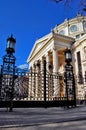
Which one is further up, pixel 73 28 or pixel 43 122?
pixel 73 28

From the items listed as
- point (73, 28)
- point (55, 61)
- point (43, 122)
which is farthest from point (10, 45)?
point (73, 28)

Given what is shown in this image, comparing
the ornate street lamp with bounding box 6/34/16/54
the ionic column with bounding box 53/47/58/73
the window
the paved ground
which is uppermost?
the window

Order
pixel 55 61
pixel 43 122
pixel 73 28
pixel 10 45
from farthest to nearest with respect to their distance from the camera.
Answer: pixel 73 28, pixel 55 61, pixel 10 45, pixel 43 122

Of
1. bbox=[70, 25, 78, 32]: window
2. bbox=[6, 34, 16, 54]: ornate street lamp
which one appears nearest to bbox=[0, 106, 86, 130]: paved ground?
bbox=[6, 34, 16, 54]: ornate street lamp

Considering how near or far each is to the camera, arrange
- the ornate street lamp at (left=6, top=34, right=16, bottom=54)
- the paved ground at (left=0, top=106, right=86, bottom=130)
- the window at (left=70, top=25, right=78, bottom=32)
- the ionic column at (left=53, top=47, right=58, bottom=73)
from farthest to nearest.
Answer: the window at (left=70, top=25, right=78, bottom=32) < the ionic column at (left=53, top=47, right=58, bottom=73) < the ornate street lamp at (left=6, top=34, right=16, bottom=54) < the paved ground at (left=0, top=106, right=86, bottom=130)

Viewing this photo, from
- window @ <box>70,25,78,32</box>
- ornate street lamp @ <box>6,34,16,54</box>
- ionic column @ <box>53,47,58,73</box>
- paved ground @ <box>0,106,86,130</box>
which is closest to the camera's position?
paved ground @ <box>0,106,86,130</box>

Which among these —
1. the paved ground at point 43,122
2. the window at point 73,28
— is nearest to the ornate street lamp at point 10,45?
the paved ground at point 43,122

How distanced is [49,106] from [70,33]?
42.6 m

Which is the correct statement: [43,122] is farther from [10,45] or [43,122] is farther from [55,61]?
[55,61]

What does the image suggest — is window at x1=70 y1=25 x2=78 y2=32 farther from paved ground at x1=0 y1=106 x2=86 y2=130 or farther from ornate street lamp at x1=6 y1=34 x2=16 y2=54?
paved ground at x1=0 y1=106 x2=86 y2=130

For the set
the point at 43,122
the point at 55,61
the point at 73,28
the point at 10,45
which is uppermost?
the point at 73,28

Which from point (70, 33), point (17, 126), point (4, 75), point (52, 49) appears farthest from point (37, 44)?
point (17, 126)

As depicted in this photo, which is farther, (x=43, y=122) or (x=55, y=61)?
(x=55, y=61)

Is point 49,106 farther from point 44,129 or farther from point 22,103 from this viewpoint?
point 44,129
